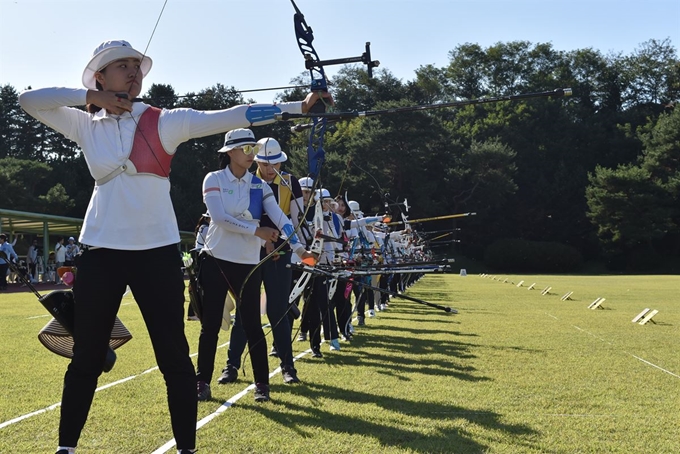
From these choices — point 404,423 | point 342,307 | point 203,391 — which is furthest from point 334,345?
point 404,423

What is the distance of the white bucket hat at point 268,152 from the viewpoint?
6.90m

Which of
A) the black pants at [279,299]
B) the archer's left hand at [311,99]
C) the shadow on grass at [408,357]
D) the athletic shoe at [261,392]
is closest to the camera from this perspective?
the archer's left hand at [311,99]

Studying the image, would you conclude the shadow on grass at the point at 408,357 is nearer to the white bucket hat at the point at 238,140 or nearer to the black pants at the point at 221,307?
the black pants at the point at 221,307

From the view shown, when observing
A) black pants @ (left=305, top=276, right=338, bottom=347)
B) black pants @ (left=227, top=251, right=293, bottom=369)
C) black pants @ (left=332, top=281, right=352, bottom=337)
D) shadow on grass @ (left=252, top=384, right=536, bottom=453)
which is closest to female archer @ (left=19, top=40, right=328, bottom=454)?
shadow on grass @ (left=252, top=384, right=536, bottom=453)

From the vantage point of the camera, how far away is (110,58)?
367 centimetres

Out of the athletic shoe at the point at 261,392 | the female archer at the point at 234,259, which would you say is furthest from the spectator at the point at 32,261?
the athletic shoe at the point at 261,392

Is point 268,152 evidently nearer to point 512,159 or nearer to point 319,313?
point 319,313

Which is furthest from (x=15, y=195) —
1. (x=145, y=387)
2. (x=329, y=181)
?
(x=145, y=387)

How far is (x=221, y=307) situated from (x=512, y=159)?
63.4 metres

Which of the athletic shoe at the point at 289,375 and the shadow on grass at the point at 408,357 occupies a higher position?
the athletic shoe at the point at 289,375

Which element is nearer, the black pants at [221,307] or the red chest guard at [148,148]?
the red chest guard at [148,148]

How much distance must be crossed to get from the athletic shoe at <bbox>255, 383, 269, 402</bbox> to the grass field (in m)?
0.06

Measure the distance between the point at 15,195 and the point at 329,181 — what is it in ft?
69.4

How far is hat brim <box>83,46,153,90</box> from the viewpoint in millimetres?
3664
